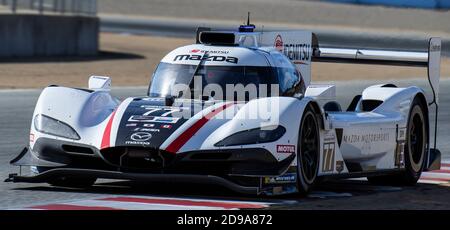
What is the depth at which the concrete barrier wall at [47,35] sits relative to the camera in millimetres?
31281

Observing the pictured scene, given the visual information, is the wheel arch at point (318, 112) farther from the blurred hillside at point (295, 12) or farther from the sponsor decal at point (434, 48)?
the blurred hillside at point (295, 12)

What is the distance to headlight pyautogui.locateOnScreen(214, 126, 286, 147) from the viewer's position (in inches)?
381

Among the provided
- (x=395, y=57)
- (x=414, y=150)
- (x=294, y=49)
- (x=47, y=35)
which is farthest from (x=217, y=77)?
(x=47, y=35)

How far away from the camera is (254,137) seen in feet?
31.8

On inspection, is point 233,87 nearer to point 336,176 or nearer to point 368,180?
point 336,176

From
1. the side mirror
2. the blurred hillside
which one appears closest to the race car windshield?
the side mirror

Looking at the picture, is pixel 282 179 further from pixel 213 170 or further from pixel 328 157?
pixel 328 157

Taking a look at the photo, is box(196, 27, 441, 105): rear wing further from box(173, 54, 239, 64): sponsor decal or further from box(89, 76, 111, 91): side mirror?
box(89, 76, 111, 91): side mirror

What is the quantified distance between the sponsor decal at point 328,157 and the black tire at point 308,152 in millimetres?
143

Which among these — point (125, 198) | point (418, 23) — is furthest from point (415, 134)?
point (418, 23)

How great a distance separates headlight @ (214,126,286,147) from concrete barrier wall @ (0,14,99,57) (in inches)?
859
